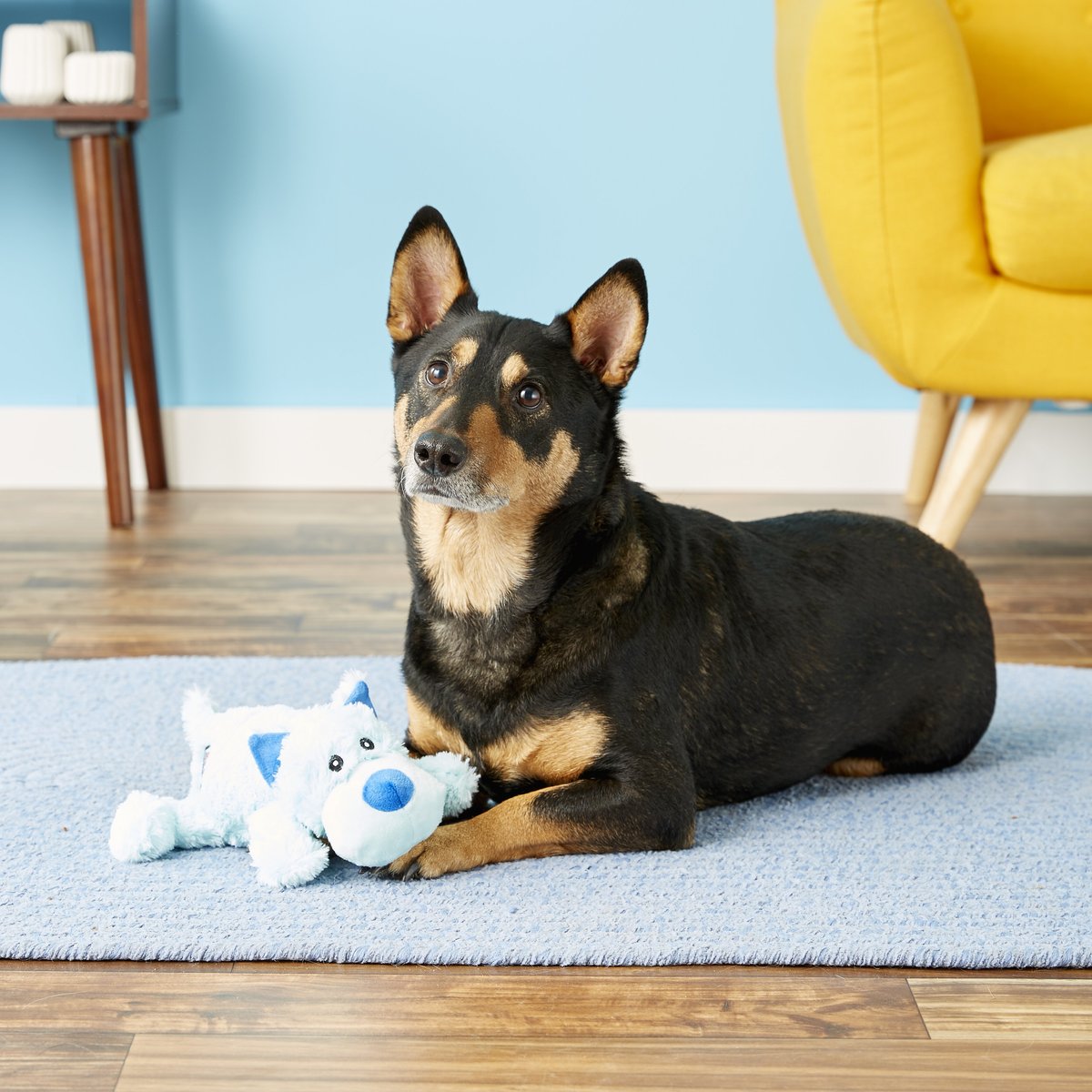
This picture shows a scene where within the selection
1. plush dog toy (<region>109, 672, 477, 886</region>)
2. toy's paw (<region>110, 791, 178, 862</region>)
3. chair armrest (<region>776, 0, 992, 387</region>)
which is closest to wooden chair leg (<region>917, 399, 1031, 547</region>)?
chair armrest (<region>776, 0, 992, 387</region>)

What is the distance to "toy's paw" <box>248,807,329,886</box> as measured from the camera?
5.94 feet

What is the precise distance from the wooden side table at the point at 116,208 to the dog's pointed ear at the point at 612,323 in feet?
6.74

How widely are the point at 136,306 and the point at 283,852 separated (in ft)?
8.63

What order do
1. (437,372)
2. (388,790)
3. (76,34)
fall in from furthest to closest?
(76,34) → (437,372) → (388,790)

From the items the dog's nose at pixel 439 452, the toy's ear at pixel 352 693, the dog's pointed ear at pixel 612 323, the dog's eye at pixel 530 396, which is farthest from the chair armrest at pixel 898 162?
the toy's ear at pixel 352 693

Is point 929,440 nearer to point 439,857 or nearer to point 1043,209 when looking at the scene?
point 1043,209

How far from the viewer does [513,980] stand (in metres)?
1.63

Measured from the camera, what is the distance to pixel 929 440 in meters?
4.07

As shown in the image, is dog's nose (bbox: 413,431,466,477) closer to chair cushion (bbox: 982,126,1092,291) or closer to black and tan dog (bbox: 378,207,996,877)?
black and tan dog (bbox: 378,207,996,877)

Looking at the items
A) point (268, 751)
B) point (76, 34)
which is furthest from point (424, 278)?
point (76, 34)

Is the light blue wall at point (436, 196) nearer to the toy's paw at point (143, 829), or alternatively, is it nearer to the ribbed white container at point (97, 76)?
the ribbed white container at point (97, 76)

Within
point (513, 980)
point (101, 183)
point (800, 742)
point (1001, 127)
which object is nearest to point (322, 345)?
point (101, 183)

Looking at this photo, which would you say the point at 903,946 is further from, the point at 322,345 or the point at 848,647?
the point at 322,345

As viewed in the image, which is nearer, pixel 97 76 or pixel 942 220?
pixel 942 220
